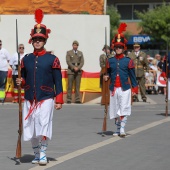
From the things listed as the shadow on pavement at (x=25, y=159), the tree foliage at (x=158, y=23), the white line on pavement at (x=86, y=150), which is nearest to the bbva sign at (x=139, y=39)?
the tree foliage at (x=158, y=23)

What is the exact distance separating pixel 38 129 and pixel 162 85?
22071 mm

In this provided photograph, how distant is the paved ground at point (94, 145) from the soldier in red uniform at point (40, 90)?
1.49 feet

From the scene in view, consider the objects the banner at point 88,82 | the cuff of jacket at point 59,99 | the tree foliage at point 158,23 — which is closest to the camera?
the cuff of jacket at point 59,99

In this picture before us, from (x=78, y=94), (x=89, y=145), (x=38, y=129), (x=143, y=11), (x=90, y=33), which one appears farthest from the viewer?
(x=143, y=11)

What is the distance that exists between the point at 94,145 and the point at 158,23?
4695cm

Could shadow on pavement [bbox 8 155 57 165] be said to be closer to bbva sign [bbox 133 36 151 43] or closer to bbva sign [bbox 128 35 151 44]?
bbva sign [bbox 128 35 151 44]

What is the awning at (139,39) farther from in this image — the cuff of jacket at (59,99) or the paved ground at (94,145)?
the cuff of jacket at (59,99)

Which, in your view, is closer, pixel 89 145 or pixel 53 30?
pixel 89 145

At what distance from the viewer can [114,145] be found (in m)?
14.1

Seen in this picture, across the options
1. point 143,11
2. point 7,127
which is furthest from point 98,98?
point 143,11

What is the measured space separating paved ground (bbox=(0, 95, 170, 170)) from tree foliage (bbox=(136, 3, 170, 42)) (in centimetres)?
3925

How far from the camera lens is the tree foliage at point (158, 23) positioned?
198 feet

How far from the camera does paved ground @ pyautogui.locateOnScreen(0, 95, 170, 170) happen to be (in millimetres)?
11617

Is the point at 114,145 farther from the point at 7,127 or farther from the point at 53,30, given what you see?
the point at 53,30
